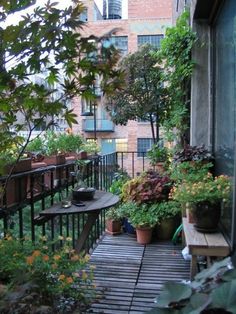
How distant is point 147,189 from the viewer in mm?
4141

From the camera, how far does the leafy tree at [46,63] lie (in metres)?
1.43

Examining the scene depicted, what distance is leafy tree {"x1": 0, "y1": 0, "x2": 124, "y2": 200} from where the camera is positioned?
143 centimetres

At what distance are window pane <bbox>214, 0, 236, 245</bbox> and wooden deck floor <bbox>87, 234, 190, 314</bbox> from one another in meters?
0.69

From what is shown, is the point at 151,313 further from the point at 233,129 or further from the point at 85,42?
the point at 233,129

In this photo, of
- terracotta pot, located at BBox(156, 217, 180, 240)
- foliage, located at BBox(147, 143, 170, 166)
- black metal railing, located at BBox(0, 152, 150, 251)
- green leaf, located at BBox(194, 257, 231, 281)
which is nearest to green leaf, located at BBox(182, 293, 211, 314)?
green leaf, located at BBox(194, 257, 231, 281)

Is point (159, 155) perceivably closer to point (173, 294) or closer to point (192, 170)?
point (192, 170)

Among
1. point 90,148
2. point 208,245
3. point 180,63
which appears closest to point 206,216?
point 208,245

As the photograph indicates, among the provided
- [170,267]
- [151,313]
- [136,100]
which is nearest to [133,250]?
[170,267]

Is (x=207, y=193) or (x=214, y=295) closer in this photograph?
(x=214, y=295)

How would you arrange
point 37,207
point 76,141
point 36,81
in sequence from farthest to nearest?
point 76,141, point 37,207, point 36,81

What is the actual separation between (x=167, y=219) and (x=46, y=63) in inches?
105

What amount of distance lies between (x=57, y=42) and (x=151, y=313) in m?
1.08

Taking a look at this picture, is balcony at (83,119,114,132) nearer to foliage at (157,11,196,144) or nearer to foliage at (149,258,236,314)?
foliage at (157,11,196,144)

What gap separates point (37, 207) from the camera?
12.6 ft
